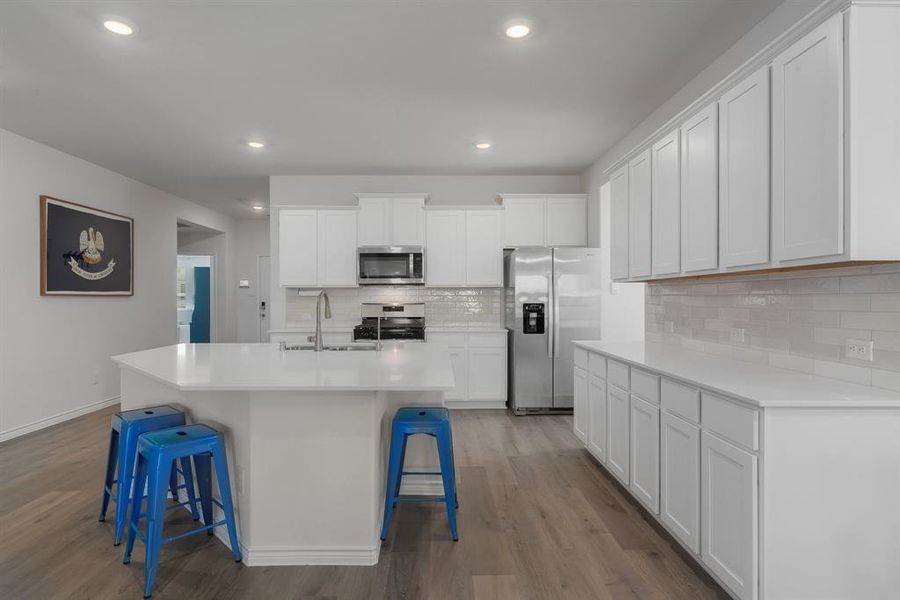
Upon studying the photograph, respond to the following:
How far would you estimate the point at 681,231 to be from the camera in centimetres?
283

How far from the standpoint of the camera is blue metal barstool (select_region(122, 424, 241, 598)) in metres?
2.03

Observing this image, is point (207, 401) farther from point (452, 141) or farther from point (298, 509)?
point (452, 141)

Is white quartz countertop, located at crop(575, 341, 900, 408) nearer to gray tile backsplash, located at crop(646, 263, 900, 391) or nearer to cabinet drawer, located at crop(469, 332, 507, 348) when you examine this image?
gray tile backsplash, located at crop(646, 263, 900, 391)

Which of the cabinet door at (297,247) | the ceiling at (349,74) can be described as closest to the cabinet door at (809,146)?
the ceiling at (349,74)

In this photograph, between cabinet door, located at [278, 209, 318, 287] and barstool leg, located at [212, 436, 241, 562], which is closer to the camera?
barstool leg, located at [212, 436, 241, 562]

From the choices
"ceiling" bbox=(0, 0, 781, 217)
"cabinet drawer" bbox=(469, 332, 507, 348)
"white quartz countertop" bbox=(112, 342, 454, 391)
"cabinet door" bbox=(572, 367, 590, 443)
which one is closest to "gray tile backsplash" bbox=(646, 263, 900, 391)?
"cabinet door" bbox=(572, 367, 590, 443)

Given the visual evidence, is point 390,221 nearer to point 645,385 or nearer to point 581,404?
point 581,404

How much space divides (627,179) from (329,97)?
229cm

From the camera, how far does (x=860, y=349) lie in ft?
6.40

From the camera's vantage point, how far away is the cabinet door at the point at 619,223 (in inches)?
144

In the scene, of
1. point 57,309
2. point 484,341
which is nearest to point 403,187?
point 484,341

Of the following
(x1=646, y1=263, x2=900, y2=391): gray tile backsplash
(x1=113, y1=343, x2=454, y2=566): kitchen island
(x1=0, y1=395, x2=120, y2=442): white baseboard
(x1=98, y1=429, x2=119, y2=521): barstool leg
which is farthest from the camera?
(x1=0, y1=395, x2=120, y2=442): white baseboard

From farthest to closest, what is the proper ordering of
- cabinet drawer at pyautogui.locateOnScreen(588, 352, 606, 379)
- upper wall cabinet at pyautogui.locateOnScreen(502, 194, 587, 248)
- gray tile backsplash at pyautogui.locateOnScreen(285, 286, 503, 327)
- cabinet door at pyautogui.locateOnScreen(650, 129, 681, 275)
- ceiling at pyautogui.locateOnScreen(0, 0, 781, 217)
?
gray tile backsplash at pyautogui.locateOnScreen(285, 286, 503, 327) → upper wall cabinet at pyautogui.locateOnScreen(502, 194, 587, 248) → cabinet drawer at pyautogui.locateOnScreen(588, 352, 606, 379) → cabinet door at pyautogui.locateOnScreen(650, 129, 681, 275) → ceiling at pyautogui.locateOnScreen(0, 0, 781, 217)

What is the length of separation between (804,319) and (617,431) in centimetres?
124
